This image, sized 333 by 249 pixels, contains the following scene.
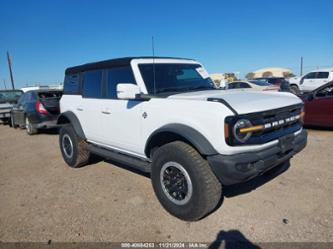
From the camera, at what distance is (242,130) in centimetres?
278

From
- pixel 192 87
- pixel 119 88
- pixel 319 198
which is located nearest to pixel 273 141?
pixel 319 198

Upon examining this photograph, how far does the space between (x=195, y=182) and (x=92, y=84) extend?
9.29ft

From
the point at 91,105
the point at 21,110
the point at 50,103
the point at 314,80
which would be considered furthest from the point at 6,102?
the point at 314,80

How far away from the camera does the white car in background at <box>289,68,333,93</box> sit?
18062mm

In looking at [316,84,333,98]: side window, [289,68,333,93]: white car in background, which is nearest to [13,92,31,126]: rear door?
[316,84,333,98]: side window

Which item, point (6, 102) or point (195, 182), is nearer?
point (195, 182)

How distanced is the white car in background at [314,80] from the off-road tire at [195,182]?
1739cm

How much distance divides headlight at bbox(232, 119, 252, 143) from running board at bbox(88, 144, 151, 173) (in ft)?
4.75

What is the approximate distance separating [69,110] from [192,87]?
2.69m

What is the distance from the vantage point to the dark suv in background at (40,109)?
8969 mm

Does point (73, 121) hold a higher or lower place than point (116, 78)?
lower

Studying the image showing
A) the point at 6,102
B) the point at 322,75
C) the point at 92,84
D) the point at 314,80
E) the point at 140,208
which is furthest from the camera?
the point at 314,80

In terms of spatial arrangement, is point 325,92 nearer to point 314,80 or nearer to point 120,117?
point 120,117

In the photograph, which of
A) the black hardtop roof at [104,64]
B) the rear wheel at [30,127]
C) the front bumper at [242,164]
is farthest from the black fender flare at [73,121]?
the rear wheel at [30,127]
